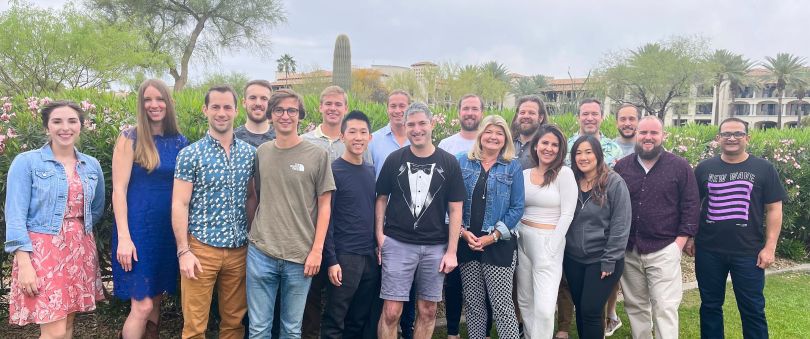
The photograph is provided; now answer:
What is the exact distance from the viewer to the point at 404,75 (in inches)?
1887

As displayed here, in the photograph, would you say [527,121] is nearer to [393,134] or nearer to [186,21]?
[393,134]

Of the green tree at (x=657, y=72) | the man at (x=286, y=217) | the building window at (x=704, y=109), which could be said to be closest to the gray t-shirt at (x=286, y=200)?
the man at (x=286, y=217)

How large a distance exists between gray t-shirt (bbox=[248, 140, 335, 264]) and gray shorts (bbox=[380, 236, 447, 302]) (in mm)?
650

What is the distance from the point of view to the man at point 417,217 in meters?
3.90

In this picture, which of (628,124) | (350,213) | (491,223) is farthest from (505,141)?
(628,124)

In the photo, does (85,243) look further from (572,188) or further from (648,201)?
(648,201)

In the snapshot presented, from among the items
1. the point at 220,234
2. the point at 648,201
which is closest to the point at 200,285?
the point at 220,234

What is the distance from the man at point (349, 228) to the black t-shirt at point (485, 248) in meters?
0.78

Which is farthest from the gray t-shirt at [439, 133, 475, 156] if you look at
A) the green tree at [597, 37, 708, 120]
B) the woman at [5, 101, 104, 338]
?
the green tree at [597, 37, 708, 120]

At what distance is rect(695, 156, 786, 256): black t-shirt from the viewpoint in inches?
171

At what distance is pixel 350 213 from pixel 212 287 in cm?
107

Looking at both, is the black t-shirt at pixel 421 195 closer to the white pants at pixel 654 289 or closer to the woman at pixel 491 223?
the woman at pixel 491 223

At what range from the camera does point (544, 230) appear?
13.6 feet

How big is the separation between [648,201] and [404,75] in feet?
→ 146
